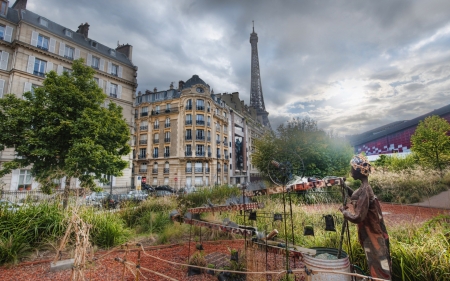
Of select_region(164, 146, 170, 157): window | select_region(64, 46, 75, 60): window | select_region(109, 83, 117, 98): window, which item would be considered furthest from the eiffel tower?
select_region(64, 46, 75, 60): window

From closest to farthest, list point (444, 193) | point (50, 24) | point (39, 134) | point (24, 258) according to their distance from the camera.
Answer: point (24, 258), point (39, 134), point (444, 193), point (50, 24)

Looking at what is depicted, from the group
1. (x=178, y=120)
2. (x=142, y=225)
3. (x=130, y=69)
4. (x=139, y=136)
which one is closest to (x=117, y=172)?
(x=142, y=225)

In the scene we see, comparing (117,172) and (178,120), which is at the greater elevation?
(178,120)

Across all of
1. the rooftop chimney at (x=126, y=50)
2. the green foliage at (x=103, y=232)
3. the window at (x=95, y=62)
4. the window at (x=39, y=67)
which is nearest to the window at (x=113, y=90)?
the window at (x=95, y=62)

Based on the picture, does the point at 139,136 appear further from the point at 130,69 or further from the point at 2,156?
the point at 2,156

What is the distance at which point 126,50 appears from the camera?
102ft

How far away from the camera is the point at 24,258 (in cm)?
462

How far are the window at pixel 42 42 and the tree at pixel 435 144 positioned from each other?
34077 millimetres

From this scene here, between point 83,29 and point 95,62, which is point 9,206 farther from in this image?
point 83,29

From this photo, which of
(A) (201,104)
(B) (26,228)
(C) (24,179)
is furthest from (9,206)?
(A) (201,104)

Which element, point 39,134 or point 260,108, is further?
point 260,108

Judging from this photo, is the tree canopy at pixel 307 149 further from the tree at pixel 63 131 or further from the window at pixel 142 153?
the window at pixel 142 153

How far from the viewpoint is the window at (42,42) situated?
21.6 m

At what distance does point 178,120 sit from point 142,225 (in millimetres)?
32089
